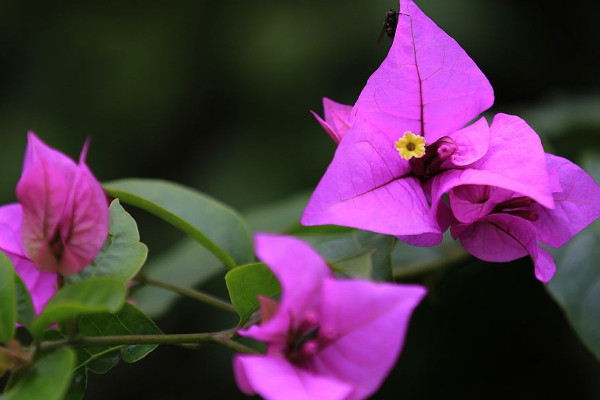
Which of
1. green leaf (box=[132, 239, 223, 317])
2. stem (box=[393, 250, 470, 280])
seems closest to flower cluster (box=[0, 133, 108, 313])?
green leaf (box=[132, 239, 223, 317])

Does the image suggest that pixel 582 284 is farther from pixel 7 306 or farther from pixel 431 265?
pixel 7 306

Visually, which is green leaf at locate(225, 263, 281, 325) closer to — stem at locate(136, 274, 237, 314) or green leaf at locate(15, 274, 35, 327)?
stem at locate(136, 274, 237, 314)

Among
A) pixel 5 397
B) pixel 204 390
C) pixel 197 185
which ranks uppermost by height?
pixel 5 397

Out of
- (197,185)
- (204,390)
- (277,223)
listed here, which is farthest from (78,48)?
(277,223)

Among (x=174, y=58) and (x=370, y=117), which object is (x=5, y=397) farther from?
(x=174, y=58)

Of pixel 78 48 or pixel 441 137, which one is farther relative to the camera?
pixel 78 48

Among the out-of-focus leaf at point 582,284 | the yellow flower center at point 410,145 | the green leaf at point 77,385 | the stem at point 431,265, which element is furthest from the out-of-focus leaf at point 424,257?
the green leaf at point 77,385

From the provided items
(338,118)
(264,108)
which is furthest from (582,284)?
(264,108)
